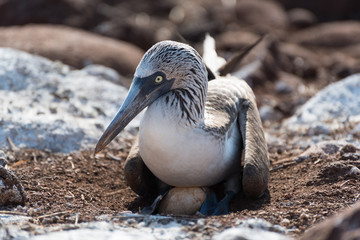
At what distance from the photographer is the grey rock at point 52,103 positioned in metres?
7.32

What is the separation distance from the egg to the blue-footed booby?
0.23 feet

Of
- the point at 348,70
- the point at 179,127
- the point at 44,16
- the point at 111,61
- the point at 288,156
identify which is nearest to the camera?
the point at 179,127

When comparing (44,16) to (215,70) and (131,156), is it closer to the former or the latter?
(215,70)

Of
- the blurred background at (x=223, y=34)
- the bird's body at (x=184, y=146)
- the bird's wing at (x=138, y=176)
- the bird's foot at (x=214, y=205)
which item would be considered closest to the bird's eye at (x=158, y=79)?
the bird's body at (x=184, y=146)

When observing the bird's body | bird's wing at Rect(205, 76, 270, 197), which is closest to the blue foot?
the bird's body

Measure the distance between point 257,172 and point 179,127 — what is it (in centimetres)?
93

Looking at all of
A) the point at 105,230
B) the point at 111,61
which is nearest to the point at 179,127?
the point at 105,230

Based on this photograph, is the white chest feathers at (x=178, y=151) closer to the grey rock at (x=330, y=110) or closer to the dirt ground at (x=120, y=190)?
the dirt ground at (x=120, y=190)

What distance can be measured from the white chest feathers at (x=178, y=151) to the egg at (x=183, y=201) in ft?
0.25

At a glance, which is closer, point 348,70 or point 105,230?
point 105,230

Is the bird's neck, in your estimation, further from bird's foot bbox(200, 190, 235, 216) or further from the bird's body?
bird's foot bbox(200, 190, 235, 216)

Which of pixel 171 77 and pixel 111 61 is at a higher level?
pixel 171 77

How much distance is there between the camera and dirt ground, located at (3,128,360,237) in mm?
5004

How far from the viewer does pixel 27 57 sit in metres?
8.84
